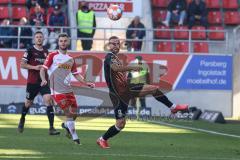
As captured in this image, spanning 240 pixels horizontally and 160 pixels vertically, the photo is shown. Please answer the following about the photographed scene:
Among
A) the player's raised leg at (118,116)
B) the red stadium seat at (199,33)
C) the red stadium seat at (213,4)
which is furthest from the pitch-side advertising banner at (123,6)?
the player's raised leg at (118,116)

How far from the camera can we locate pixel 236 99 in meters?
27.9

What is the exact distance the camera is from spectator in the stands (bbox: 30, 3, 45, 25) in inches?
A: 1097

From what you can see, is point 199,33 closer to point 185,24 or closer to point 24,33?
point 185,24

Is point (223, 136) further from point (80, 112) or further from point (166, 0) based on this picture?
point (166, 0)

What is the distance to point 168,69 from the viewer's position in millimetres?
27922

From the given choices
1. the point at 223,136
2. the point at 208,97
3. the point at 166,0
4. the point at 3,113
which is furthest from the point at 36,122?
the point at 166,0

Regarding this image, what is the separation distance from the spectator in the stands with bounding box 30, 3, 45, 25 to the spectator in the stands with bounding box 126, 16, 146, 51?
322 centimetres

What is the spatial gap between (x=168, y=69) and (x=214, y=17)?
450 centimetres

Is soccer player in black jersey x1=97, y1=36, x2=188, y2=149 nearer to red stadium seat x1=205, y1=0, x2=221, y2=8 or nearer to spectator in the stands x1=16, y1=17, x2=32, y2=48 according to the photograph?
spectator in the stands x1=16, y1=17, x2=32, y2=48

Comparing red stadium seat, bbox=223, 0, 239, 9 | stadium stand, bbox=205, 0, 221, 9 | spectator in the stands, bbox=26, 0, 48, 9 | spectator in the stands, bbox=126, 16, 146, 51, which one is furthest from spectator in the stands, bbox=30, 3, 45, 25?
red stadium seat, bbox=223, 0, 239, 9

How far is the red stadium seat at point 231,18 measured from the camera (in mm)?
A: 31344

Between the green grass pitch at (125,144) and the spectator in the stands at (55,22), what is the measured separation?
5.58 meters

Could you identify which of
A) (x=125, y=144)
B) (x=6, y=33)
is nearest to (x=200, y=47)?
(x=6, y=33)

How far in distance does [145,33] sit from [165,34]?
194cm
